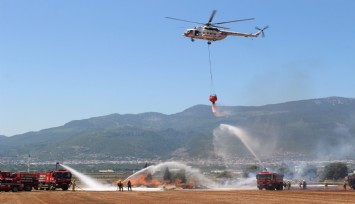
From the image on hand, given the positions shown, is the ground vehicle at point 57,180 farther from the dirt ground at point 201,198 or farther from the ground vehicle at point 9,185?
the dirt ground at point 201,198

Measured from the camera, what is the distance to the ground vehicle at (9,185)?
80.3m

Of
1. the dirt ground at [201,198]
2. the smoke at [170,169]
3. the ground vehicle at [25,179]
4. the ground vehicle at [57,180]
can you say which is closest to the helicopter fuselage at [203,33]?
the dirt ground at [201,198]

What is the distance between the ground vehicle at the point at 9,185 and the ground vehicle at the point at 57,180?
7544 millimetres

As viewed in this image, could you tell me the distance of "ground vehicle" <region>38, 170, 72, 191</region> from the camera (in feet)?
294

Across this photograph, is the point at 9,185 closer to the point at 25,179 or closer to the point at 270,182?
the point at 25,179

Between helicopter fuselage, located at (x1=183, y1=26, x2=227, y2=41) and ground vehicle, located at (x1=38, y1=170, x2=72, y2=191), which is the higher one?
helicopter fuselage, located at (x1=183, y1=26, x2=227, y2=41)

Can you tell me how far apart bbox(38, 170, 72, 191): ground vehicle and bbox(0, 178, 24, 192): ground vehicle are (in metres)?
7.54

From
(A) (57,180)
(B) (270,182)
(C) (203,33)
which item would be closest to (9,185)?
(A) (57,180)

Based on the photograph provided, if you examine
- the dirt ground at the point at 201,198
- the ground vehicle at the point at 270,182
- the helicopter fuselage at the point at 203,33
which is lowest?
the dirt ground at the point at 201,198

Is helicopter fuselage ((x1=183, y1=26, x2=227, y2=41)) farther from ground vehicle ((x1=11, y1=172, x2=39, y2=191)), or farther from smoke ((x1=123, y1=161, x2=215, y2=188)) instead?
smoke ((x1=123, y1=161, x2=215, y2=188))

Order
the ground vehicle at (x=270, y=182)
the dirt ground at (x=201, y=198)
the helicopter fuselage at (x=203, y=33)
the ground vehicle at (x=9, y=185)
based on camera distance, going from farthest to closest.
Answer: the ground vehicle at (x=270, y=182) → the helicopter fuselage at (x=203, y=33) → the ground vehicle at (x=9, y=185) → the dirt ground at (x=201, y=198)

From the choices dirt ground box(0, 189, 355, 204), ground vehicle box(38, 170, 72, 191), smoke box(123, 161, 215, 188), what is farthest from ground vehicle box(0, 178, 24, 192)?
smoke box(123, 161, 215, 188)

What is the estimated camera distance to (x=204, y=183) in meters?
113

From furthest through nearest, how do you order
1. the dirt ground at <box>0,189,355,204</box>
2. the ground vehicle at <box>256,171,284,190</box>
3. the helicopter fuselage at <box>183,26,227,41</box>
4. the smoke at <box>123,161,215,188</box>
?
the smoke at <box>123,161,215,188</box> → the ground vehicle at <box>256,171,284,190</box> → the helicopter fuselage at <box>183,26,227,41</box> → the dirt ground at <box>0,189,355,204</box>
